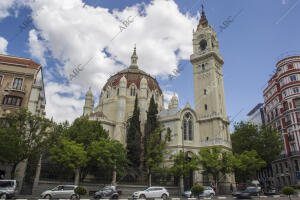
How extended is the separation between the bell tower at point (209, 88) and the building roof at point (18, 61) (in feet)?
95.7

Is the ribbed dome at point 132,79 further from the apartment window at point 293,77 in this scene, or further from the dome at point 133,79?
the apartment window at point 293,77

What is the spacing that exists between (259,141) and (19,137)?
38020 millimetres

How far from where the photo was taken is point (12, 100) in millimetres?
28625

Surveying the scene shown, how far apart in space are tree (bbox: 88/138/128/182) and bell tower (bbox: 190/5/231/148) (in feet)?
56.2

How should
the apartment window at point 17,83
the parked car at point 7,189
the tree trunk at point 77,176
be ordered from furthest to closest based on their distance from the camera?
the apartment window at point 17,83 → the tree trunk at point 77,176 → the parked car at point 7,189

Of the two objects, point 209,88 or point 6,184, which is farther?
point 209,88

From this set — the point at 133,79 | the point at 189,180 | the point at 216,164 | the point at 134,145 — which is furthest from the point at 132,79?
the point at 216,164

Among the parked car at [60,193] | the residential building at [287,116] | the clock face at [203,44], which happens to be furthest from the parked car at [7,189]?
the clock face at [203,44]

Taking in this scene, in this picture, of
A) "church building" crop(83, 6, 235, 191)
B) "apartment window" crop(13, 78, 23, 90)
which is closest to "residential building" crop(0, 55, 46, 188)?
"apartment window" crop(13, 78, 23, 90)

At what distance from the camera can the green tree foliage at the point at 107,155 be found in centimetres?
2802

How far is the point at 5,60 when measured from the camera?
1199 inches

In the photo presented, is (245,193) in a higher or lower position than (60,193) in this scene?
higher

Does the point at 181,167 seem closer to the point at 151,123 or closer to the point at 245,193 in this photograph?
the point at 245,193

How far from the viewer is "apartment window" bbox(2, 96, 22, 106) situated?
28.4m
